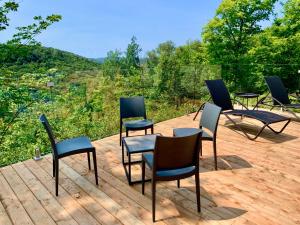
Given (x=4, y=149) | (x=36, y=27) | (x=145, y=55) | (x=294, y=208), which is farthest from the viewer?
(x=145, y=55)

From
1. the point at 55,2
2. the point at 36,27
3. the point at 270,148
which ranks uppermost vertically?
the point at 55,2

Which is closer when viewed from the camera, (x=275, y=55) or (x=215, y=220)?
(x=215, y=220)

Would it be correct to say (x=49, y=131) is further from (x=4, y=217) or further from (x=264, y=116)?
(x=264, y=116)

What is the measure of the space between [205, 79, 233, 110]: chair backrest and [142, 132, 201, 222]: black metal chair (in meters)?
2.94

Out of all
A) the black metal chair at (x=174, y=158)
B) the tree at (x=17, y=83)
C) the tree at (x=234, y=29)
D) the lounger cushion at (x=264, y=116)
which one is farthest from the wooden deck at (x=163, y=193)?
the tree at (x=234, y=29)

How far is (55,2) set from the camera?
281 inches

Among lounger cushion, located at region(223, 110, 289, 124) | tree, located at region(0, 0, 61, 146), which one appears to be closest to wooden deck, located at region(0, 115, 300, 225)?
lounger cushion, located at region(223, 110, 289, 124)

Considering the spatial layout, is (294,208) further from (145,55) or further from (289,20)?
(145,55)

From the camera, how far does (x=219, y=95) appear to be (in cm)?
522

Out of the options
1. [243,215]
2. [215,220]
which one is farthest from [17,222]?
[243,215]

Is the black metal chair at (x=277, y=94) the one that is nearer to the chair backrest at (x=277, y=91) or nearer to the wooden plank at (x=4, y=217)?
the chair backrest at (x=277, y=91)

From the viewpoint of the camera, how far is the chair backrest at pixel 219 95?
5148 mm

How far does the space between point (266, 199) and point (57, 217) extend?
2064mm

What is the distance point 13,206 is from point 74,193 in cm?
60
